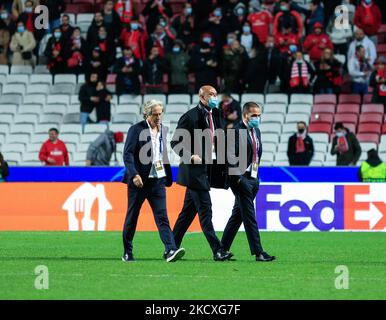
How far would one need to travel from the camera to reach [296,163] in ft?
85.8

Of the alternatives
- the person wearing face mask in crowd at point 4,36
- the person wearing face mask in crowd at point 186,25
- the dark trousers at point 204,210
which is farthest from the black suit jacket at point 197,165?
the person wearing face mask in crowd at point 4,36

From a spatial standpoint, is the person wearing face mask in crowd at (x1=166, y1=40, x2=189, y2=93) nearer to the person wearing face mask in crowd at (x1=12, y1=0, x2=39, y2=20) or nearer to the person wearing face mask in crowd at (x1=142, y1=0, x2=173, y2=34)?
the person wearing face mask in crowd at (x1=142, y1=0, x2=173, y2=34)

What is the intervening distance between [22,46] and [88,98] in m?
3.31

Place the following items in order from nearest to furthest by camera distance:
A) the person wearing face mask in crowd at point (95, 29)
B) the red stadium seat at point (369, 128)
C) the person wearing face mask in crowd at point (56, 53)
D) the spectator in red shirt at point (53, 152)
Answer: the spectator in red shirt at point (53, 152)
the red stadium seat at point (369, 128)
the person wearing face mask in crowd at point (95, 29)
the person wearing face mask in crowd at point (56, 53)

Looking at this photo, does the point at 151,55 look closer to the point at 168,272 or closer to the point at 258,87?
the point at 258,87

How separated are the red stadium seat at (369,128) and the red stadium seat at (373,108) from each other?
38 centimetres

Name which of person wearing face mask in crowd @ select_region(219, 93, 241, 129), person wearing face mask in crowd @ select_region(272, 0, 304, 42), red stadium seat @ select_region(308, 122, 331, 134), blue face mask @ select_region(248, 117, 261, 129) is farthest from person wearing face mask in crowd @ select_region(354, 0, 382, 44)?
blue face mask @ select_region(248, 117, 261, 129)

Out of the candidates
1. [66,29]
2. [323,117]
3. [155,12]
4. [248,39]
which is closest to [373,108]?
[323,117]

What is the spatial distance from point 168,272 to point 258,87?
15527 millimetres

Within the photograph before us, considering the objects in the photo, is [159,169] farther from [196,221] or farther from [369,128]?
[369,128]

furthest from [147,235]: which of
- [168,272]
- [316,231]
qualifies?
[168,272]

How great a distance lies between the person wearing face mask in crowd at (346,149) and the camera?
2595 centimetres

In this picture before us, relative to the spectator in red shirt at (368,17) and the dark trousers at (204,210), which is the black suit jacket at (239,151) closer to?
the dark trousers at (204,210)

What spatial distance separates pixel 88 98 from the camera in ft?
95.2
